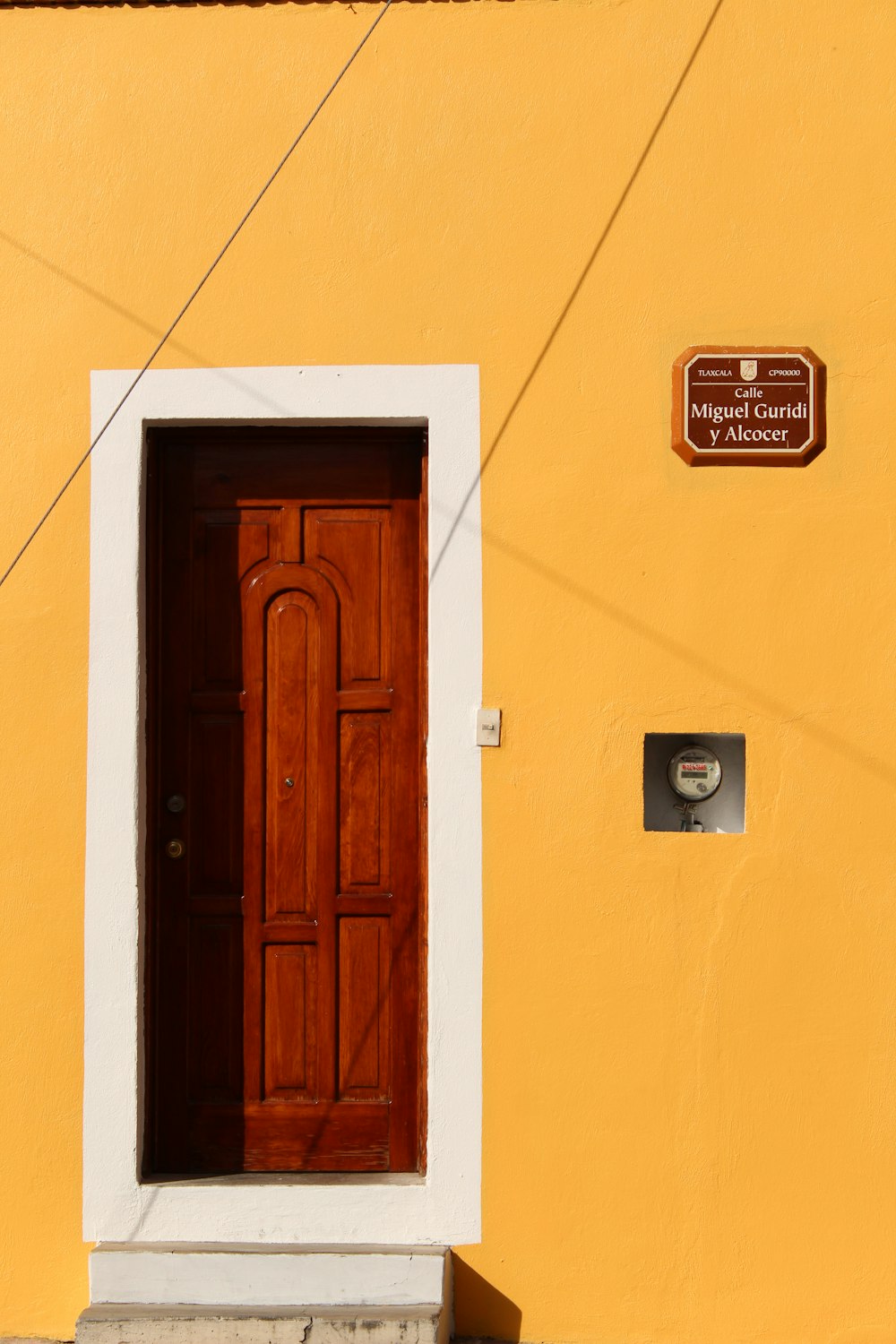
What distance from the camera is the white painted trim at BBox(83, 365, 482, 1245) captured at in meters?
3.27

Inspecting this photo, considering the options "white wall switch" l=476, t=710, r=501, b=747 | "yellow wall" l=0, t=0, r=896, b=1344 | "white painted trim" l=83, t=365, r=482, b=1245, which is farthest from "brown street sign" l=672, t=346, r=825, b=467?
"white wall switch" l=476, t=710, r=501, b=747

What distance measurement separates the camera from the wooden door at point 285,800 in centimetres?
346

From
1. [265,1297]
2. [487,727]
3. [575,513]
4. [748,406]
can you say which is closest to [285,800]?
[487,727]

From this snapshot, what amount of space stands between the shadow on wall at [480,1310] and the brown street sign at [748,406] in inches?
96.3

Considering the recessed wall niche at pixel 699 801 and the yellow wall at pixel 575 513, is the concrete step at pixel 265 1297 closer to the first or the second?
the yellow wall at pixel 575 513

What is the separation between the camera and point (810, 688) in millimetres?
3311

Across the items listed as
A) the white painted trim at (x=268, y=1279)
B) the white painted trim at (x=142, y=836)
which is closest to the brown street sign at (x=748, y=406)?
the white painted trim at (x=142, y=836)

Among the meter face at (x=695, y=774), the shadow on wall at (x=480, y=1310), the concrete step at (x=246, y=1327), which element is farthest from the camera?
the meter face at (x=695, y=774)

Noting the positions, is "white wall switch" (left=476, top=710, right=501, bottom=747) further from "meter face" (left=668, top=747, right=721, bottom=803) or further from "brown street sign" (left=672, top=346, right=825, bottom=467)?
"brown street sign" (left=672, top=346, right=825, bottom=467)

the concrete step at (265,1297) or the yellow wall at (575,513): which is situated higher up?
the yellow wall at (575,513)

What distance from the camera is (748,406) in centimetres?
333

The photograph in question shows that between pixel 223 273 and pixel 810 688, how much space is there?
2.12 meters

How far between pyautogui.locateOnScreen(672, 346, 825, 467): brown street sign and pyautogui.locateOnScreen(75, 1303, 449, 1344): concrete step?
8.25ft

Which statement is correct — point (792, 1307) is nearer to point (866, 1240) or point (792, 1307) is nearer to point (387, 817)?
point (866, 1240)
